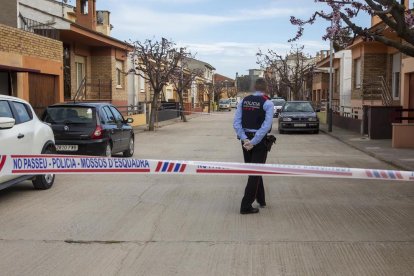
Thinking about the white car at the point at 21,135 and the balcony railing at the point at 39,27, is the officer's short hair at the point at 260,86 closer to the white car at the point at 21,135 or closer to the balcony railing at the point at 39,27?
the white car at the point at 21,135

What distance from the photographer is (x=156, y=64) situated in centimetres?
2903

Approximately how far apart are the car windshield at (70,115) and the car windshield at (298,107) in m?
15.6

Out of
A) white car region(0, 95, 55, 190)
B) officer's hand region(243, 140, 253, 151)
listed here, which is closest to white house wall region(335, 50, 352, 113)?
white car region(0, 95, 55, 190)

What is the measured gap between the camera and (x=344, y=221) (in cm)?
692

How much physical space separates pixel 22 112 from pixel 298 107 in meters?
19.5

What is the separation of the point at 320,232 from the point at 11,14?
16.0 m

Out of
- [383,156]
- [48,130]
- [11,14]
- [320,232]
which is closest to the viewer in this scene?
[320,232]

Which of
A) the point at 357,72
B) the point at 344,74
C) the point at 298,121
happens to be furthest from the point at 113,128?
the point at 344,74

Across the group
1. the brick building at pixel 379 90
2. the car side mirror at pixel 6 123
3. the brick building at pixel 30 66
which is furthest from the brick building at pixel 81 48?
the car side mirror at pixel 6 123

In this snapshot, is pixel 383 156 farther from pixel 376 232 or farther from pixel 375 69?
pixel 375 69

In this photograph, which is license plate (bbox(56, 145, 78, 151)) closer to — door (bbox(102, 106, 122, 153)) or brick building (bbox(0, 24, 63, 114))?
door (bbox(102, 106, 122, 153))

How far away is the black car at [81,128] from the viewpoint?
12.1 meters

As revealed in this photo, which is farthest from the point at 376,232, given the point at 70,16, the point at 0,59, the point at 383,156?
the point at 70,16

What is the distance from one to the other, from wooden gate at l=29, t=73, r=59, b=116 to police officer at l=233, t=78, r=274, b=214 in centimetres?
1217
